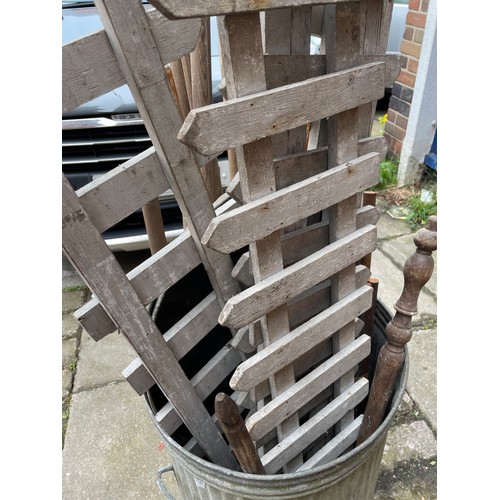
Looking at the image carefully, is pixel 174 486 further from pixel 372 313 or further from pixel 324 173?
pixel 324 173

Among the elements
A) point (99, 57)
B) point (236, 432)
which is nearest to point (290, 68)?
point (99, 57)

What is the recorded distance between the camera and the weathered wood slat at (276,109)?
29.2 inches

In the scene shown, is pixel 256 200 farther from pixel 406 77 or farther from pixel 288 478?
pixel 406 77

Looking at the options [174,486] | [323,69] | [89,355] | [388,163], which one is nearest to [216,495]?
[174,486]

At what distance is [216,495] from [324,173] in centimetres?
87

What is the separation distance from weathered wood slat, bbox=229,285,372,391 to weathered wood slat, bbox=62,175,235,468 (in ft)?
0.66

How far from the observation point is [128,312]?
3.38 ft

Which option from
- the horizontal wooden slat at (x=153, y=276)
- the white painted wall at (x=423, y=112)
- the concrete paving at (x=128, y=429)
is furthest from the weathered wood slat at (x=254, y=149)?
the white painted wall at (x=423, y=112)

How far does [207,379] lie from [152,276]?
419 mm

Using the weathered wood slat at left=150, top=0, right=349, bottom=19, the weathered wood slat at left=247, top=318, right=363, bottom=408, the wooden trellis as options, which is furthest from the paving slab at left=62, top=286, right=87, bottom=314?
the weathered wood slat at left=150, top=0, right=349, bottom=19

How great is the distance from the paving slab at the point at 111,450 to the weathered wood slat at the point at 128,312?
2.24 ft

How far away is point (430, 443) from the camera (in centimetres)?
189

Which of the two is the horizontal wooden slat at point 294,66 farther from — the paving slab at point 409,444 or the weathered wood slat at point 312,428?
the paving slab at point 409,444

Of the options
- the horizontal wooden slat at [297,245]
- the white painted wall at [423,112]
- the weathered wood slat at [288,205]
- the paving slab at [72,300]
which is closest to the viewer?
the weathered wood slat at [288,205]
